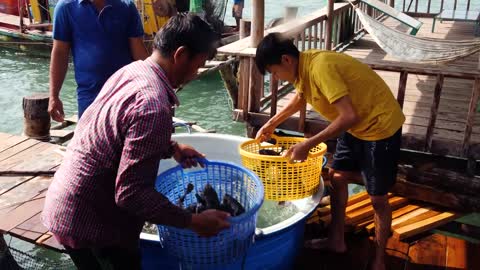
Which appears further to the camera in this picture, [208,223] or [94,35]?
[94,35]

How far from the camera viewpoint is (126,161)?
154 cm

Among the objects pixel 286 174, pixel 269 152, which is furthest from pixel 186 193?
pixel 269 152

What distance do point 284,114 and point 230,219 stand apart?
1458 millimetres

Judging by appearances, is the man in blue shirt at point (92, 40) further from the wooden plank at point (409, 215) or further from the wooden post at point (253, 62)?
the wooden plank at point (409, 215)

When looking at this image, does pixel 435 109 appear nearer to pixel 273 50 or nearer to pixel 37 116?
pixel 273 50

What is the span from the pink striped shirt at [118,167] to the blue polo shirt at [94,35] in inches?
66.4

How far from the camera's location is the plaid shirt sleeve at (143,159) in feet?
5.04

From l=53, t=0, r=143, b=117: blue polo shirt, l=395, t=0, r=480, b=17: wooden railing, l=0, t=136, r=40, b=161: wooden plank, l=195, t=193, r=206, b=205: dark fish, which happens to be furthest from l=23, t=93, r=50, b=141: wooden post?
l=395, t=0, r=480, b=17: wooden railing

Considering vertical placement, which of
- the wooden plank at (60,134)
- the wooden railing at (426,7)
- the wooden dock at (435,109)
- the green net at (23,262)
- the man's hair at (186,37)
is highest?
the wooden railing at (426,7)

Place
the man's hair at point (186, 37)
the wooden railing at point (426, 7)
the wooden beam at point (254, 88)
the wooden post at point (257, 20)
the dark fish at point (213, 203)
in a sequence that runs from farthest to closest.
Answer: the wooden railing at point (426, 7)
the wooden beam at point (254, 88)
the wooden post at point (257, 20)
the dark fish at point (213, 203)
the man's hair at point (186, 37)

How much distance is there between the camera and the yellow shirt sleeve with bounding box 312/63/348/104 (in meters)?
2.42

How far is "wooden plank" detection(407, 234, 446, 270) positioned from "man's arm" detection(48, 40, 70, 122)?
2.97m

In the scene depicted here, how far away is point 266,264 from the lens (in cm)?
275

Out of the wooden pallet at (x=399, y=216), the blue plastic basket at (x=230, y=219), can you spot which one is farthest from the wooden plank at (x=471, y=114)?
the blue plastic basket at (x=230, y=219)
